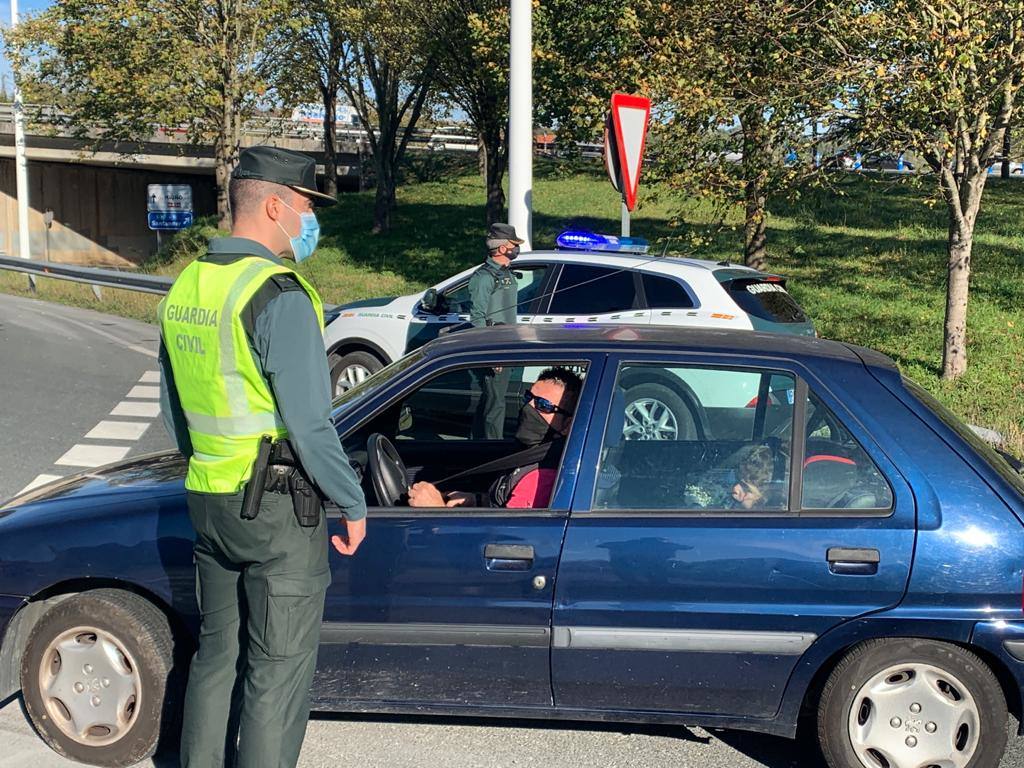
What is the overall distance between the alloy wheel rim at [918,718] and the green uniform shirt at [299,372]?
1813 millimetres

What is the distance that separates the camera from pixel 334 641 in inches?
142

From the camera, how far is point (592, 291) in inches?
340

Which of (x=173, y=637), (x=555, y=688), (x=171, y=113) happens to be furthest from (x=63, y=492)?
(x=171, y=113)

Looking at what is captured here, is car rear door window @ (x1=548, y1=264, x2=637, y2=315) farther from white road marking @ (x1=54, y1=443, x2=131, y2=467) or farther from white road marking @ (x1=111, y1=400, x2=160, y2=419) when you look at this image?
white road marking @ (x1=111, y1=400, x2=160, y2=419)

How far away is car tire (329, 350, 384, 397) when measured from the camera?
9961 millimetres

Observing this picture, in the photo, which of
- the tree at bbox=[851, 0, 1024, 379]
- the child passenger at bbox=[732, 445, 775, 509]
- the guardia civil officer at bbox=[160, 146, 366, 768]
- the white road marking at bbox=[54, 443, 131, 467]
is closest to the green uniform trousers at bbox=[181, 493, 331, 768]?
the guardia civil officer at bbox=[160, 146, 366, 768]

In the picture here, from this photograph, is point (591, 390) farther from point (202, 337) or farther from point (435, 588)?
point (202, 337)

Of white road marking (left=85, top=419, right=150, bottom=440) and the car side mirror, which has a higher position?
the car side mirror

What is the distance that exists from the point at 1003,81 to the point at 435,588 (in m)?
7.95

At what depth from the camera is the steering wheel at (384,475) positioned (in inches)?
150

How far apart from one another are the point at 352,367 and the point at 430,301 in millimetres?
1294

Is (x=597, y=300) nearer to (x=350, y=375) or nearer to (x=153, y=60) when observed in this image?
(x=350, y=375)

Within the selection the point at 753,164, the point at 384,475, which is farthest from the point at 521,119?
the point at 384,475

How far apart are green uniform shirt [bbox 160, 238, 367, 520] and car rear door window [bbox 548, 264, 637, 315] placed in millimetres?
5699
